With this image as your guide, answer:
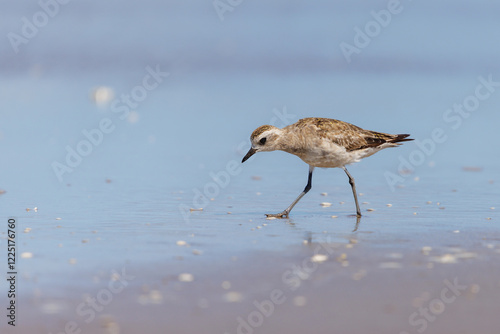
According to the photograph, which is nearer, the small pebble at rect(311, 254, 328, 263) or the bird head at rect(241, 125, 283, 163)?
the small pebble at rect(311, 254, 328, 263)

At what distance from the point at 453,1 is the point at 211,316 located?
28.5 m

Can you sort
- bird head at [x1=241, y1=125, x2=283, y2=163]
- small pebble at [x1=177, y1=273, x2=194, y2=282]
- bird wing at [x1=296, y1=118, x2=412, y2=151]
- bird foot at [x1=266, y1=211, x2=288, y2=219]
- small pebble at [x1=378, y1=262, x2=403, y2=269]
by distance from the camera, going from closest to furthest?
1. small pebble at [x1=177, y1=273, x2=194, y2=282]
2. small pebble at [x1=378, y1=262, x2=403, y2=269]
3. bird foot at [x1=266, y1=211, x2=288, y2=219]
4. bird head at [x1=241, y1=125, x2=283, y2=163]
5. bird wing at [x1=296, y1=118, x2=412, y2=151]

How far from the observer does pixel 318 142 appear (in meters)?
10.4

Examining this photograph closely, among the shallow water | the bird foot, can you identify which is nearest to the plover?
the bird foot

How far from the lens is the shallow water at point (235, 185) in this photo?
6.29 metres

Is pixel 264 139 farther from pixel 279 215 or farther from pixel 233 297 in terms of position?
pixel 233 297

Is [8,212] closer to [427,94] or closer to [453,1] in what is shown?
[427,94]

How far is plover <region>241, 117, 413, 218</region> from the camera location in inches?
406

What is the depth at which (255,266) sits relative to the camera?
727cm

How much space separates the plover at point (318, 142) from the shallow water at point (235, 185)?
58 centimetres

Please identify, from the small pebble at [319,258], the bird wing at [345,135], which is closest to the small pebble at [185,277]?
the small pebble at [319,258]

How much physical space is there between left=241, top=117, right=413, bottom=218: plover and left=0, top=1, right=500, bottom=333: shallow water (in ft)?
1.90

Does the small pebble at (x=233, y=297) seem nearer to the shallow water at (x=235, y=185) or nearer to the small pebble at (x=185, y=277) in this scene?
the shallow water at (x=235, y=185)

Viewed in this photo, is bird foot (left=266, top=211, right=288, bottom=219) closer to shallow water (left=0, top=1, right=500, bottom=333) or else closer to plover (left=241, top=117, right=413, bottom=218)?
plover (left=241, top=117, right=413, bottom=218)
